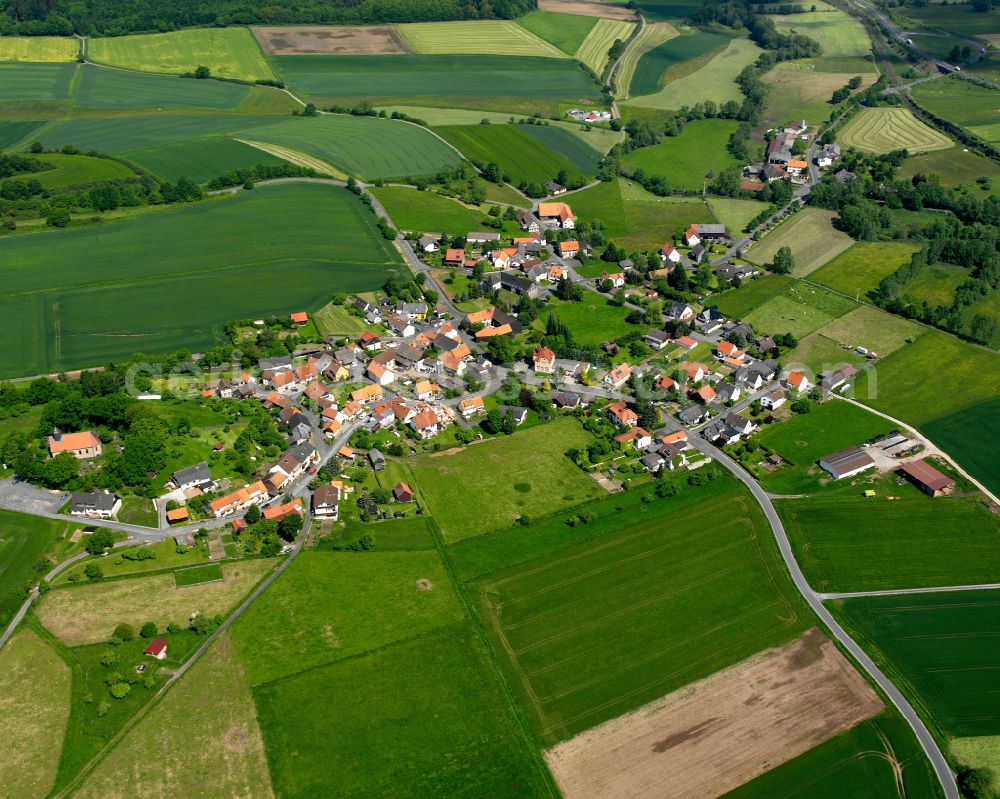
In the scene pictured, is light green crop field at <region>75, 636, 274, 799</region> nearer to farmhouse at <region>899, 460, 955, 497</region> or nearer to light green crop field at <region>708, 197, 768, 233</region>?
farmhouse at <region>899, 460, 955, 497</region>

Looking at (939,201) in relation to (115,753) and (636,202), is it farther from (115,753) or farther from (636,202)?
(115,753)

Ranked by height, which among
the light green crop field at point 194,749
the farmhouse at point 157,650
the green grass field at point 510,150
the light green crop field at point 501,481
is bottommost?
the green grass field at point 510,150

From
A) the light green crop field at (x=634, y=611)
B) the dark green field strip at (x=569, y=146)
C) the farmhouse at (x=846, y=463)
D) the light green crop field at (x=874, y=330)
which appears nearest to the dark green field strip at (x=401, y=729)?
the light green crop field at (x=634, y=611)

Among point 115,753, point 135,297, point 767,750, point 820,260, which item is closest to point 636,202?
point 820,260

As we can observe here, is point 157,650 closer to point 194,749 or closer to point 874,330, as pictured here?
point 194,749

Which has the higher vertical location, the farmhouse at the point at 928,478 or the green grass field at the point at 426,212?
the farmhouse at the point at 928,478

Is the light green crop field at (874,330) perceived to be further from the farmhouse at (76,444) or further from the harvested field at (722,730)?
the farmhouse at (76,444)

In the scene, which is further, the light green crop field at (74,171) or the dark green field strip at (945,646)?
the light green crop field at (74,171)

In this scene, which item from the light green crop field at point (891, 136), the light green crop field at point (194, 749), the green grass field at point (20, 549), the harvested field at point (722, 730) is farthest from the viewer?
the light green crop field at point (891, 136)

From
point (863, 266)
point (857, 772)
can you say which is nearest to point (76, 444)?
point (857, 772)
